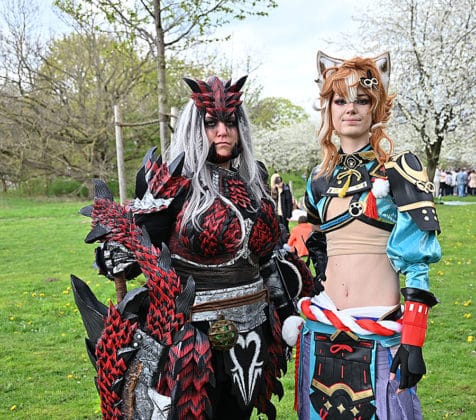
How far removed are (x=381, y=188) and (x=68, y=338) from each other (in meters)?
4.67

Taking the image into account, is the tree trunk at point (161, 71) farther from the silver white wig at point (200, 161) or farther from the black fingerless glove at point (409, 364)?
the black fingerless glove at point (409, 364)

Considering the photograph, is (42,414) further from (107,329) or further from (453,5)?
(453,5)

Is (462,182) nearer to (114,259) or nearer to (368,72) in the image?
(368,72)

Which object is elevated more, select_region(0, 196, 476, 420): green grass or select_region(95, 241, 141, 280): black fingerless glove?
select_region(95, 241, 141, 280): black fingerless glove

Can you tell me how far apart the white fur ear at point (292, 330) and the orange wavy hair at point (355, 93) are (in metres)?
0.89

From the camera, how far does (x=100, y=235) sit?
2455 millimetres

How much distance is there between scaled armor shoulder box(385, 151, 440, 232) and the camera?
2.12m

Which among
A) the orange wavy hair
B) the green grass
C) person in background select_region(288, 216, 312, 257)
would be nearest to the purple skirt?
the orange wavy hair

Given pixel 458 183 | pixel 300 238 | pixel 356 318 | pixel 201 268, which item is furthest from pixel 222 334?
pixel 458 183

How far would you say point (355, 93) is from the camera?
93.1 inches

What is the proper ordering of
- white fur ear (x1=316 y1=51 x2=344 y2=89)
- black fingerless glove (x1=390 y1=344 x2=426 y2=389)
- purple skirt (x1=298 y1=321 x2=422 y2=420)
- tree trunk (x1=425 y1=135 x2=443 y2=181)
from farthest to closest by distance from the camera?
tree trunk (x1=425 y1=135 x2=443 y2=181) < white fur ear (x1=316 y1=51 x2=344 y2=89) < purple skirt (x1=298 y1=321 x2=422 y2=420) < black fingerless glove (x1=390 y1=344 x2=426 y2=389)

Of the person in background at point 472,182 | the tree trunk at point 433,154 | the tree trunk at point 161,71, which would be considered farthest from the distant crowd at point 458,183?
the tree trunk at point 161,71

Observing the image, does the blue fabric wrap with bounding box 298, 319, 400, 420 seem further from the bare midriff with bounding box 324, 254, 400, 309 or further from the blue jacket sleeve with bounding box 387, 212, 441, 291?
the blue jacket sleeve with bounding box 387, 212, 441, 291

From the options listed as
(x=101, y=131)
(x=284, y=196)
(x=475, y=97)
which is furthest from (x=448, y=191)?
(x=284, y=196)
